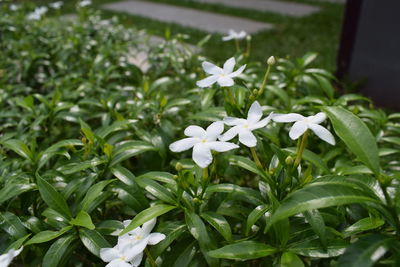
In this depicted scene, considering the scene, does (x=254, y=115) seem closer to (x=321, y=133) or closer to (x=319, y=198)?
(x=321, y=133)

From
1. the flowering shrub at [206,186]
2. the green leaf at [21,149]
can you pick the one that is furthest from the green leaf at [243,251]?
the green leaf at [21,149]

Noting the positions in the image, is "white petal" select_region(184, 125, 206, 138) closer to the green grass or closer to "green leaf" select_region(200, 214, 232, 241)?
"green leaf" select_region(200, 214, 232, 241)

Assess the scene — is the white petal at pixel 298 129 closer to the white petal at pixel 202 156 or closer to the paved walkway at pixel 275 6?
the white petal at pixel 202 156

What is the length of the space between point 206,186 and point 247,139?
0.63 ft

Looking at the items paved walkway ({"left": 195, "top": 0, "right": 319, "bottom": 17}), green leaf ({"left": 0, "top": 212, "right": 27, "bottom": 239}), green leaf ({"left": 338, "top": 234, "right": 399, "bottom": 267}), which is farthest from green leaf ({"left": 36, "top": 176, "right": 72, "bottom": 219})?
paved walkway ({"left": 195, "top": 0, "right": 319, "bottom": 17})

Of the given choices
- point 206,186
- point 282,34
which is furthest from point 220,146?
point 282,34

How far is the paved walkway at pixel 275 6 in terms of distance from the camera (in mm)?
5946

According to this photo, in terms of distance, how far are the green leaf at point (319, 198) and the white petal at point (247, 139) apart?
169mm

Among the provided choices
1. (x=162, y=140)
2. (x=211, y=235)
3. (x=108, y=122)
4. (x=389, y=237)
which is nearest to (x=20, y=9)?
(x=108, y=122)

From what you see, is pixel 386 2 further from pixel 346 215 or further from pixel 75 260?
pixel 75 260

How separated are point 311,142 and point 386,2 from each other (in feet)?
6.45

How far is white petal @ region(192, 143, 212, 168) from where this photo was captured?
2.93 ft

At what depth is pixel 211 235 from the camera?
1010 millimetres

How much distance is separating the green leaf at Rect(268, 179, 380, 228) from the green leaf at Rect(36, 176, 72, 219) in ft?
1.81
